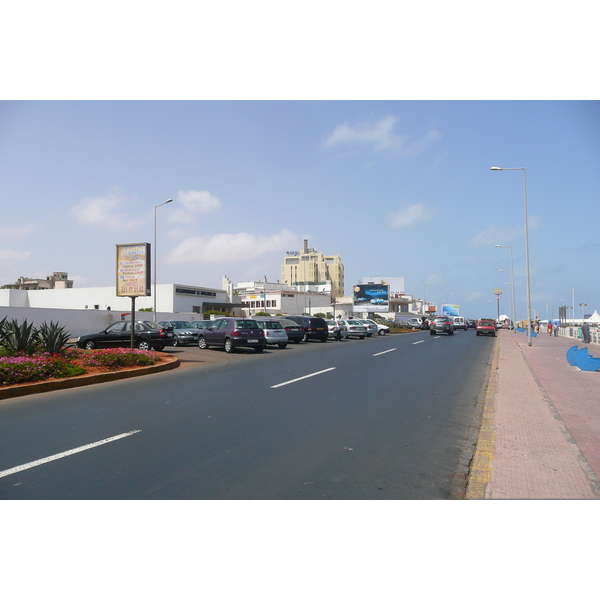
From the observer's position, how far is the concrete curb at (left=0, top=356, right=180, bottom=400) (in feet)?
34.1

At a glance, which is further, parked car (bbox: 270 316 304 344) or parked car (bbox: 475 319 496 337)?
→ parked car (bbox: 475 319 496 337)

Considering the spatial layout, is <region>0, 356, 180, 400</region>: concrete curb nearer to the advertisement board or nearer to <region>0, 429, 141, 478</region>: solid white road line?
<region>0, 429, 141, 478</region>: solid white road line

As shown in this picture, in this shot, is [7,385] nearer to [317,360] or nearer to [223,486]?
[223,486]

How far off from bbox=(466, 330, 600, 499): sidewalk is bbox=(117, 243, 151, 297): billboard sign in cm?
1103

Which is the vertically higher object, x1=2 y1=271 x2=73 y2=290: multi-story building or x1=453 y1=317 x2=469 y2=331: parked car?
x1=2 y1=271 x2=73 y2=290: multi-story building

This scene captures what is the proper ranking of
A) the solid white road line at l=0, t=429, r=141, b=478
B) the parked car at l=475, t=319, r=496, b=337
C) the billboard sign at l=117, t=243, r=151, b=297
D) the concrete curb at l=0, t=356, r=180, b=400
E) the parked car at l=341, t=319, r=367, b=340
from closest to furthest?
the solid white road line at l=0, t=429, r=141, b=478 < the concrete curb at l=0, t=356, r=180, b=400 < the billboard sign at l=117, t=243, r=151, b=297 < the parked car at l=341, t=319, r=367, b=340 < the parked car at l=475, t=319, r=496, b=337

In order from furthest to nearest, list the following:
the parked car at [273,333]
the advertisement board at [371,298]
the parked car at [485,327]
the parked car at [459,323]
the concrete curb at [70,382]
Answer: the advertisement board at [371,298], the parked car at [459,323], the parked car at [485,327], the parked car at [273,333], the concrete curb at [70,382]

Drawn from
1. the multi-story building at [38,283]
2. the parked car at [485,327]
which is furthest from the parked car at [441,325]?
the multi-story building at [38,283]

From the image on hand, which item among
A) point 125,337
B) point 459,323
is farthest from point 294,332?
point 459,323

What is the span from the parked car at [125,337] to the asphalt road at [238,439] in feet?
24.2

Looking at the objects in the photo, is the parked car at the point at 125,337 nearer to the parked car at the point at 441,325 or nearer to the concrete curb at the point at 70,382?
the concrete curb at the point at 70,382

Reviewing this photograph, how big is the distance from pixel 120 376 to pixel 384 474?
31.9ft

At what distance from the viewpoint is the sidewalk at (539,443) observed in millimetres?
4934

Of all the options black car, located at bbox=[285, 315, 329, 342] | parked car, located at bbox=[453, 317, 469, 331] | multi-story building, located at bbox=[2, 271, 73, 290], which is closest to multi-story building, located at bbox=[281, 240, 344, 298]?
multi-story building, located at bbox=[2, 271, 73, 290]
